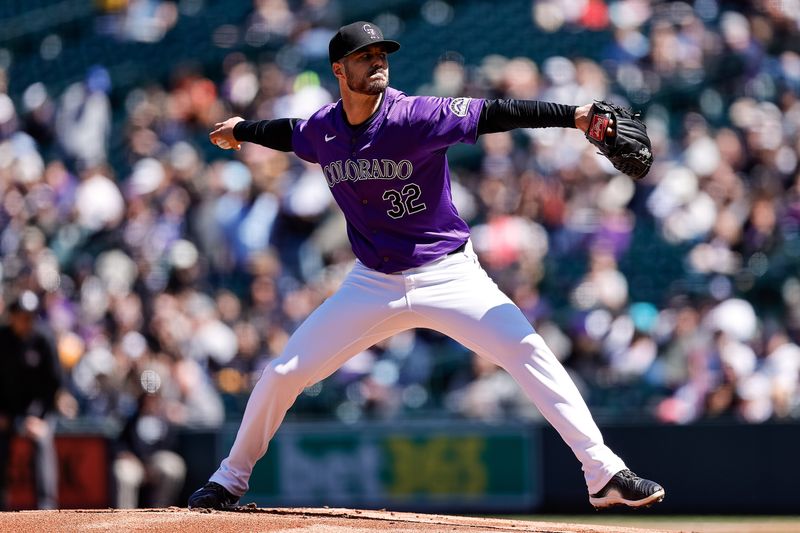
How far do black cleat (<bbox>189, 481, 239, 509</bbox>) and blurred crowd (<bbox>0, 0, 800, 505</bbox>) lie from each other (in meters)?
4.44

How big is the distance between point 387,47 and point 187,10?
945 centimetres

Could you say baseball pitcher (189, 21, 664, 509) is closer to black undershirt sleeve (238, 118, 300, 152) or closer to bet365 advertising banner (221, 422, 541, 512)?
black undershirt sleeve (238, 118, 300, 152)

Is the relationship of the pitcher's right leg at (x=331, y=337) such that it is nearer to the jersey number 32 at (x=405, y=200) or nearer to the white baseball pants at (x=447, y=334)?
the white baseball pants at (x=447, y=334)

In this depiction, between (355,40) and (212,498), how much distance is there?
205 cm

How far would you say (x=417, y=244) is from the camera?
545 cm

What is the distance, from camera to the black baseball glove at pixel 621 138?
17.1 feet

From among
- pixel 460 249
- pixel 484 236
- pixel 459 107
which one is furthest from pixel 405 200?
pixel 484 236

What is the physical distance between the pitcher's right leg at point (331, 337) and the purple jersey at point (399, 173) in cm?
10

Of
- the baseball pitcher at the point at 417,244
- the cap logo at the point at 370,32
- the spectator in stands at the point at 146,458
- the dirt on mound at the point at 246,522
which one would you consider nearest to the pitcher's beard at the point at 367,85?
the baseball pitcher at the point at 417,244

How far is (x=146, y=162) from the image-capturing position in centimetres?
1263

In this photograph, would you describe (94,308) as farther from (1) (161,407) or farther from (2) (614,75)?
(2) (614,75)

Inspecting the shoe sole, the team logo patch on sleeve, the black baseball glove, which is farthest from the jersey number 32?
the shoe sole

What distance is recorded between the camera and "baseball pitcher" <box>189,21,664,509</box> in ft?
17.4

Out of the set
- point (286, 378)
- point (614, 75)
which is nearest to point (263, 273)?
point (614, 75)
